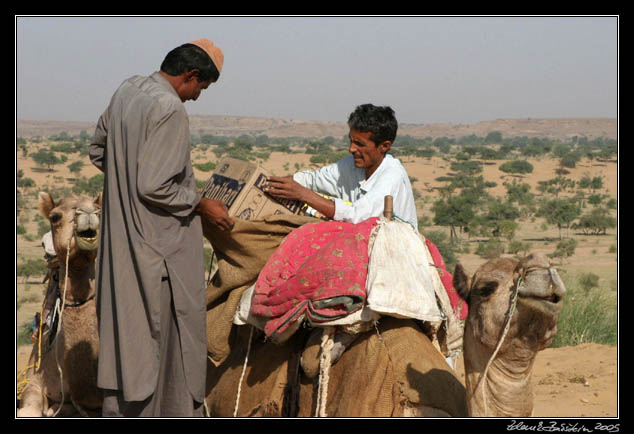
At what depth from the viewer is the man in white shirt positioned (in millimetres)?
4742

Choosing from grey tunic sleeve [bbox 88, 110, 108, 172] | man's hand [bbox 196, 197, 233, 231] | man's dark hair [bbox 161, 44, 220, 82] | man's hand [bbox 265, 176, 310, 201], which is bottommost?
man's hand [bbox 196, 197, 233, 231]

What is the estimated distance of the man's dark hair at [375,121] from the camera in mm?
4855

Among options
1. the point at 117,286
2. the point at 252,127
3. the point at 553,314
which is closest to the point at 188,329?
the point at 117,286

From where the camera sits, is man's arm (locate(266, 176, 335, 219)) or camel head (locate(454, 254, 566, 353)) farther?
man's arm (locate(266, 176, 335, 219))

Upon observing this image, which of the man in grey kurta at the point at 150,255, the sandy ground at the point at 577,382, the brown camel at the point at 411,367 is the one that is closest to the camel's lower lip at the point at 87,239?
the man in grey kurta at the point at 150,255

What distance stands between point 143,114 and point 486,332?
195 cm

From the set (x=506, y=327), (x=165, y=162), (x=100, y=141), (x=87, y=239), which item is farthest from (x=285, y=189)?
A: (x=506, y=327)

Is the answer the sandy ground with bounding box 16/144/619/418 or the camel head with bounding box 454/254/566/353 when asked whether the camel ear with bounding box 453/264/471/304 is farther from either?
the sandy ground with bounding box 16/144/619/418

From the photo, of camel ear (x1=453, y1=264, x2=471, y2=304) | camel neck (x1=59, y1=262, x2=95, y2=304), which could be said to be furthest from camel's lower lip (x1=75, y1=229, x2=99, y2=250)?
camel ear (x1=453, y1=264, x2=471, y2=304)

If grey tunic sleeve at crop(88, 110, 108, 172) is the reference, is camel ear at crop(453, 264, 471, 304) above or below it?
below

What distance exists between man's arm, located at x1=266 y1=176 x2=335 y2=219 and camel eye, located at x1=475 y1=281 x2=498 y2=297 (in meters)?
1.47

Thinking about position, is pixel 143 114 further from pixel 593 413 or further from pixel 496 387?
pixel 593 413

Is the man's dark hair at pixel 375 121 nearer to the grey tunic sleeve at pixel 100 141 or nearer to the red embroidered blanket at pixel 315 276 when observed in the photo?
the red embroidered blanket at pixel 315 276

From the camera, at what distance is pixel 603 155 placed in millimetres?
50219
